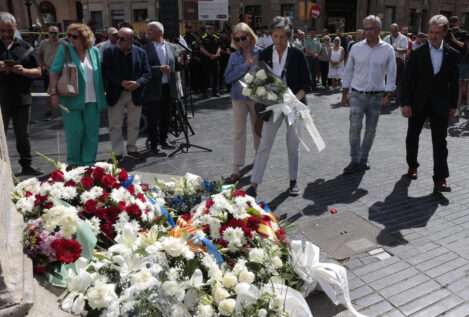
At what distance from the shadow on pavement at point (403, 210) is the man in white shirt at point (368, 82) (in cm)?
108

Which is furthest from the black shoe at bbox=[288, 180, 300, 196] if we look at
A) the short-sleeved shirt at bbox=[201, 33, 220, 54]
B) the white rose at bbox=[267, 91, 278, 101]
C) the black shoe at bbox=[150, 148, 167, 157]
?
the short-sleeved shirt at bbox=[201, 33, 220, 54]

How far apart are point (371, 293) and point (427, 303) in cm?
41

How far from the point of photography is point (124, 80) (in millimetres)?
6668

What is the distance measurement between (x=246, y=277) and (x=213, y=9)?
1905 cm

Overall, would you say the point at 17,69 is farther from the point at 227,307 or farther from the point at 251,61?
the point at 227,307

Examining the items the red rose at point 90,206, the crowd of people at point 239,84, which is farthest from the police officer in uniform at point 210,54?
the red rose at point 90,206

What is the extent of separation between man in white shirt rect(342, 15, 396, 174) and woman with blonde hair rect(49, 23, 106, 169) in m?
3.78

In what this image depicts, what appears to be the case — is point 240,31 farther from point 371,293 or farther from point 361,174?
point 371,293

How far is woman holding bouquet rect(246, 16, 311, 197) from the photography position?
5297mm

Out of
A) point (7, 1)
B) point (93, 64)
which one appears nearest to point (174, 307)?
point (93, 64)

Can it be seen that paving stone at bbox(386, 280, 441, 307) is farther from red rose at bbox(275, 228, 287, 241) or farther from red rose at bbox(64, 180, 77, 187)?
red rose at bbox(64, 180, 77, 187)

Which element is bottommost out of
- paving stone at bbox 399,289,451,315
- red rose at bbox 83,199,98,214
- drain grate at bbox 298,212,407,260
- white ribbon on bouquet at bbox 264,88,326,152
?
paving stone at bbox 399,289,451,315

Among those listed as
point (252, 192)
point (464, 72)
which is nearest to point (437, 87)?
point (252, 192)

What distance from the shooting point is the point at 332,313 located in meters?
2.64
